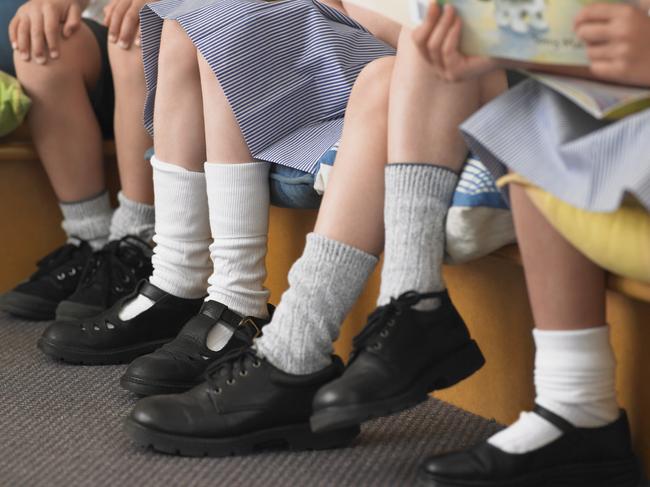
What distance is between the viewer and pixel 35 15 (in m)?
1.42

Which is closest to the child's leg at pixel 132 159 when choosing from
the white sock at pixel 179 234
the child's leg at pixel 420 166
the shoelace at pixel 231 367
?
the white sock at pixel 179 234

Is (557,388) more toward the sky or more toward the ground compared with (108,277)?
more toward the sky

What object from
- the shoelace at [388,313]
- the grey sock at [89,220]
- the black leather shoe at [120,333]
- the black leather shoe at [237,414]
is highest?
the shoelace at [388,313]

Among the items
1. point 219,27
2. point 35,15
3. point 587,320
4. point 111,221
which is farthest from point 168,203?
point 587,320

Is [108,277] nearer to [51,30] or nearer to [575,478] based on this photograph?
[51,30]

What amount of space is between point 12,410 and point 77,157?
20.5 inches

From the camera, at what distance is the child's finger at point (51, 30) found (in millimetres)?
1407

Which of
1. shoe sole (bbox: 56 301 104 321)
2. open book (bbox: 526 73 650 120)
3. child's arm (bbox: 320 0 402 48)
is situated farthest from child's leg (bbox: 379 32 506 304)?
shoe sole (bbox: 56 301 104 321)

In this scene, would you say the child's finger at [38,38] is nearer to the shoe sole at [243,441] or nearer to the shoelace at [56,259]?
the shoelace at [56,259]

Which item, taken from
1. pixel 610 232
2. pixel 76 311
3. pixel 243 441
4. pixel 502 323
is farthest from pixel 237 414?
pixel 76 311

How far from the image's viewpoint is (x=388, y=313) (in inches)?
32.5

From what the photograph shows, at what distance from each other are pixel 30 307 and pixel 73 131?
270 millimetres

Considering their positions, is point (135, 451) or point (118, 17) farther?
point (118, 17)

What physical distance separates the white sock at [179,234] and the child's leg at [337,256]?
297 millimetres
